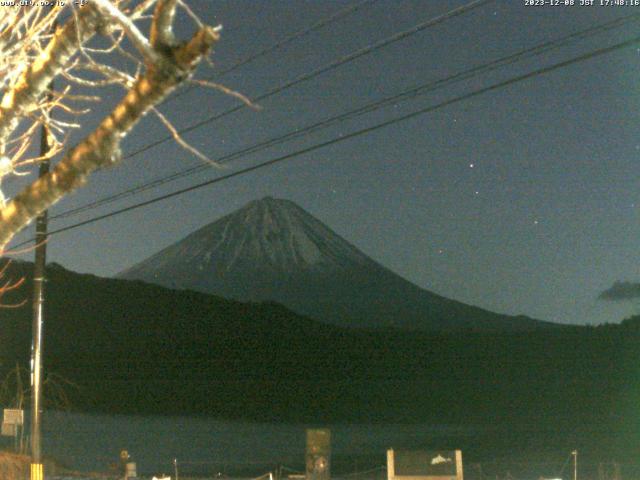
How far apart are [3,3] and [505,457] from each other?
2244 inches

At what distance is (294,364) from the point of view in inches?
6511

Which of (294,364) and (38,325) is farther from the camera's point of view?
(294,364)

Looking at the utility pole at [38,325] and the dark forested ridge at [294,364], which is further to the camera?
the dark forested ridge at [294,364]

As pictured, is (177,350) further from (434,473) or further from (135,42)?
(135,42)

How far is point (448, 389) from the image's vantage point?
148 metres

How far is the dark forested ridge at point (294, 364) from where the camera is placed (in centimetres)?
12762

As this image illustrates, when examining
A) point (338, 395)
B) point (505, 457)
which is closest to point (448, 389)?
point (338, 395)

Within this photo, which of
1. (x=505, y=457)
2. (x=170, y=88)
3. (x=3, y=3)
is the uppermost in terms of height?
(x=3, y=3)

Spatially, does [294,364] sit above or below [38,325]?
above

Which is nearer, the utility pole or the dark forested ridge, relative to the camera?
the utility pole

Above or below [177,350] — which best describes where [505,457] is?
below

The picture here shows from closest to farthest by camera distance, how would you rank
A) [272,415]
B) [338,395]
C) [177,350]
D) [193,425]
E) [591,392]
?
[193,425], [272,415], [591,392], [338,395], [177,350]

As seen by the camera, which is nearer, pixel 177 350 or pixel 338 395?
pixel 338 395

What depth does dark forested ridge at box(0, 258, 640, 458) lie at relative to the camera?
5025 inches
